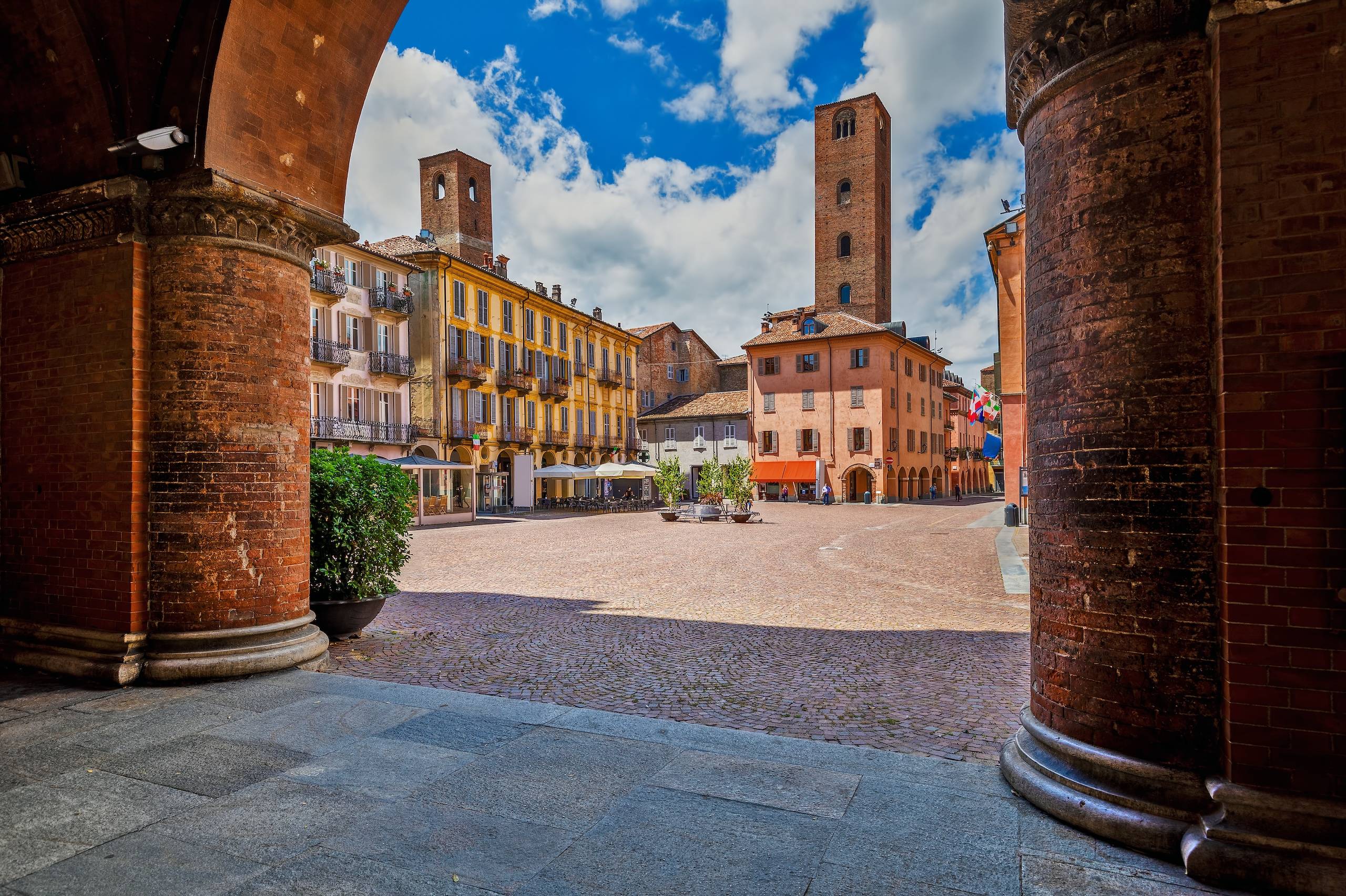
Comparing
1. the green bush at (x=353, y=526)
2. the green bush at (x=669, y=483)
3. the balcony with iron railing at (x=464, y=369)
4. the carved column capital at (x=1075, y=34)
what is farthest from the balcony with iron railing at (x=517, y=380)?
the carved column capital at (x=1075, y=34)

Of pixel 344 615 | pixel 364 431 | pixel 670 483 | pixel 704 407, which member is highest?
pixel 704 407

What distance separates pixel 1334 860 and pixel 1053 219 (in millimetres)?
→ 2637

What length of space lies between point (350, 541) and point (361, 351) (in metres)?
26.4

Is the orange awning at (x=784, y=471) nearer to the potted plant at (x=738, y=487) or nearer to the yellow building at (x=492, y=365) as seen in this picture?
the yellow building at (x=492, y=365)

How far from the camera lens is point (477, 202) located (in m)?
44.2

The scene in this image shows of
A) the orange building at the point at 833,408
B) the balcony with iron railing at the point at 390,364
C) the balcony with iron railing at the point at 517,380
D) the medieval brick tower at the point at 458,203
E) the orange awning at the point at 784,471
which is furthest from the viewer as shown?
the orange awning at the point at 784,471

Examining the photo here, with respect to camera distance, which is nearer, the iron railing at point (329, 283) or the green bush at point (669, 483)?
the iron railing at point (329, 283)

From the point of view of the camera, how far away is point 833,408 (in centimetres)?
4681

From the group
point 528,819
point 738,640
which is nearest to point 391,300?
point 738,640

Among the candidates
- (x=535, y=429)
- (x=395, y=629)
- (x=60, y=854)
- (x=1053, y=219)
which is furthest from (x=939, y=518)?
(x=60, y=854)

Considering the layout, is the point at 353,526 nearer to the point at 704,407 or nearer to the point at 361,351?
the point at 361,351

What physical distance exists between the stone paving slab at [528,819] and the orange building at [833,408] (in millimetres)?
42350

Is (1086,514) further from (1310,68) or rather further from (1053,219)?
(1310,68)

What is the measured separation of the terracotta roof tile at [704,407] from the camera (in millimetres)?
52344
